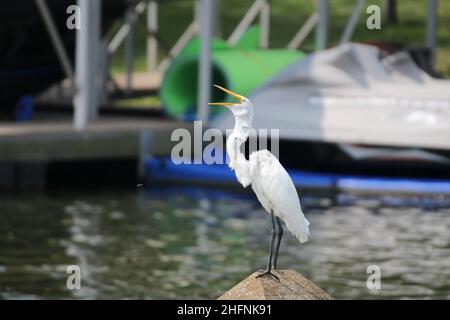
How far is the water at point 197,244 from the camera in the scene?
17797 millimetres

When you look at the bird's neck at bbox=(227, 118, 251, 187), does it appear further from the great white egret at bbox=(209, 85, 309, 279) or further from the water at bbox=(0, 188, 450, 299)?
the water at bbox=(0, 188, 450, 299)

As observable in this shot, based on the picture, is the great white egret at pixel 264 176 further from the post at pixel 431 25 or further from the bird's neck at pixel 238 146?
the post at pixel 431 25

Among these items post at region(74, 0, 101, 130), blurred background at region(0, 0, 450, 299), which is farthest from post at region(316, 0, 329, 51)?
post at region(74, 0, 101, 130)

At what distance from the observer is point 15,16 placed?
27469 mm

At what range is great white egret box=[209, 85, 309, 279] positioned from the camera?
34.5ft

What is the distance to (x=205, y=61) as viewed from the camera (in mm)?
27359

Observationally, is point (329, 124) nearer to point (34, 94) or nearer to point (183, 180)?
point (183, 180)

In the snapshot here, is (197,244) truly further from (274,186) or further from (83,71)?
(274,186)

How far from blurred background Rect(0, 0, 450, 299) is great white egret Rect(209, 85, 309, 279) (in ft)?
21.0

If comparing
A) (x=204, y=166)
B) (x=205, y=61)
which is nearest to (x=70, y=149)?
(x=204, y=166)

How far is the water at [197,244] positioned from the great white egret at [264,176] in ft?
20.9

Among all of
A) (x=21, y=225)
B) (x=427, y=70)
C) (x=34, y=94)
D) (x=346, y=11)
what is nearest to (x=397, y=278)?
(x=21, y=225)

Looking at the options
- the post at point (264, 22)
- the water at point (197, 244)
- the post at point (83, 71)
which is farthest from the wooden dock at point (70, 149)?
the post at point (264, 22)
